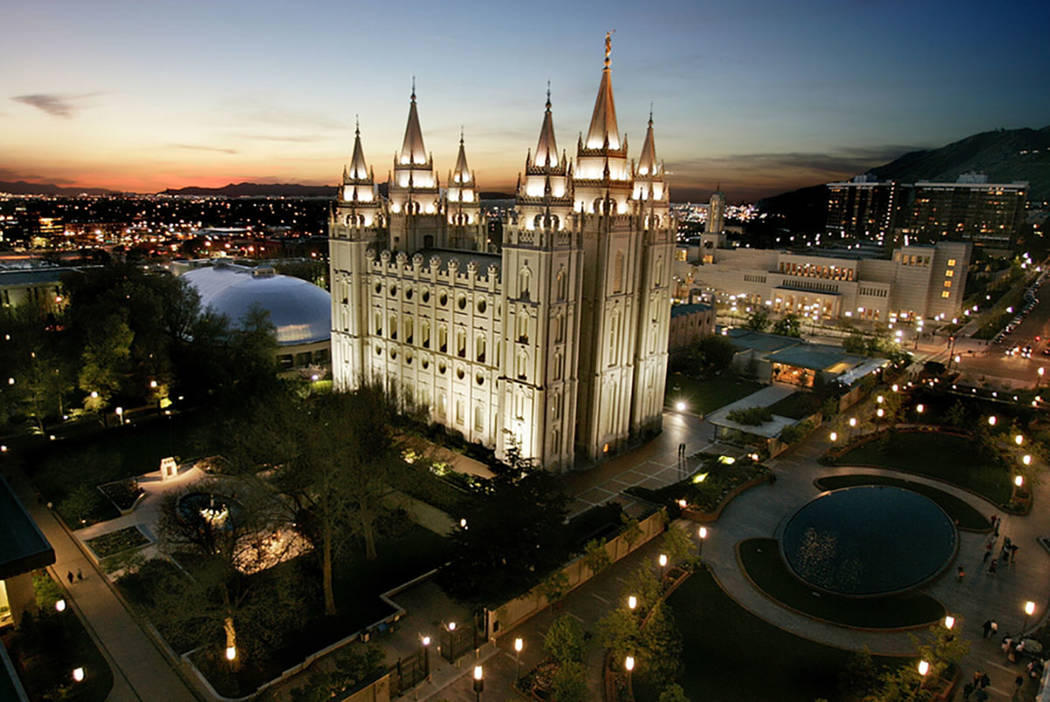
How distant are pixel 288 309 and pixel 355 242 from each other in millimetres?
18257

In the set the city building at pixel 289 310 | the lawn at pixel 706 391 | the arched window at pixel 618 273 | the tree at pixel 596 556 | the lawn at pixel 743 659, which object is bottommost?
the lawn at pixel 743 659

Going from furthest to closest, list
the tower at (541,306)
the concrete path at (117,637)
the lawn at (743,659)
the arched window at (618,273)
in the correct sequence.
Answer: the arched window at (618,273) → the tower at (541,306) → the lawn at (743,659) → the concrete path at (117,637)

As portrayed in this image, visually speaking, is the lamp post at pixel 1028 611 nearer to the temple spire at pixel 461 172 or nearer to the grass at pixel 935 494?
the grass at pixel 935 494

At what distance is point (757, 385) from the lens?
2562 inches

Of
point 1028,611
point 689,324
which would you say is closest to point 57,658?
point 1028,611

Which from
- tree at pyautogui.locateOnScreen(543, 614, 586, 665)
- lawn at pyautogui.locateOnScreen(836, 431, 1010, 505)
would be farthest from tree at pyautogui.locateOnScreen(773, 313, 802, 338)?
tree at pyautogui.locateOnScreen(543, 614, 586, 665)

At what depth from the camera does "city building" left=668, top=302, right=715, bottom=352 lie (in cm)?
7175

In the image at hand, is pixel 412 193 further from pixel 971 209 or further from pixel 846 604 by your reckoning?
pixel 971 209

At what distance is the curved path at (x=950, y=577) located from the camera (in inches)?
1097

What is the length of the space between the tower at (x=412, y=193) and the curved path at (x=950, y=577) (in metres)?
31.9

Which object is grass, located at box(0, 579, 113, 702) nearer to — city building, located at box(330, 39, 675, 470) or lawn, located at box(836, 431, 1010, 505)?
city building, located at box(330, 39, 675, 470)

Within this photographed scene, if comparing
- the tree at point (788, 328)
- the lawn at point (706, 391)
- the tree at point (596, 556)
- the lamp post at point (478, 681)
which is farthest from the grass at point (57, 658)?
the tree at point (788, 328)

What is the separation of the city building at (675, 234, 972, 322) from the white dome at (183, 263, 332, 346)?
67466 millimetres

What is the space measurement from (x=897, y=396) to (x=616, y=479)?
84.4 ft
